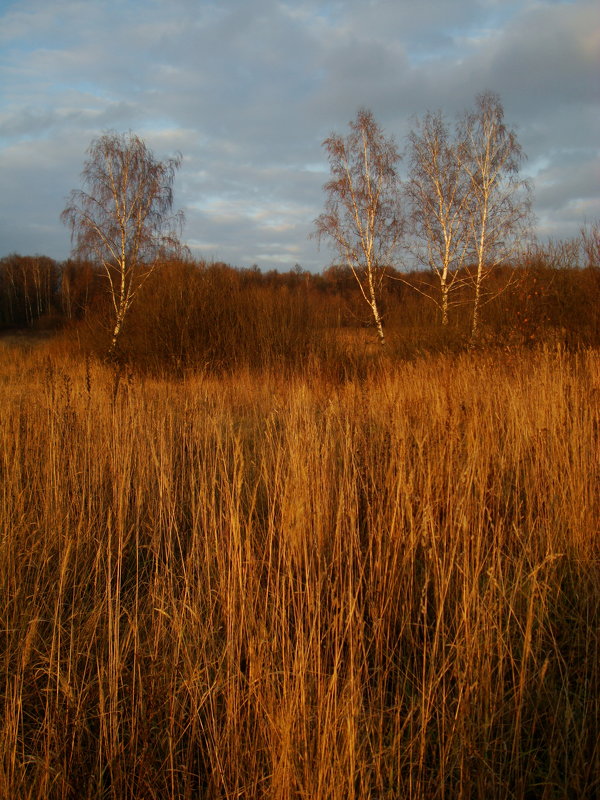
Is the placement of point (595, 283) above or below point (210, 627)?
above

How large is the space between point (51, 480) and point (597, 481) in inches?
131

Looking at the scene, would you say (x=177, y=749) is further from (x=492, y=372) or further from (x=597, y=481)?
(x=492, y=372)

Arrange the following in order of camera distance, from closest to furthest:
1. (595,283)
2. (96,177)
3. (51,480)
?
(51,480) < (595,283) < (96,177)

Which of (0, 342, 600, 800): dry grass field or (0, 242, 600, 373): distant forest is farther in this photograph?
(0, 242, 600, 373): distant forest

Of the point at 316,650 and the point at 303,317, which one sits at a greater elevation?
the point at 303,317

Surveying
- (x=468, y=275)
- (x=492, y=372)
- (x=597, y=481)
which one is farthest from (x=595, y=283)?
(x=597, y=481)

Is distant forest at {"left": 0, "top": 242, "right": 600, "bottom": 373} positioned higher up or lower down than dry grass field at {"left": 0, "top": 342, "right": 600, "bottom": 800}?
higher up

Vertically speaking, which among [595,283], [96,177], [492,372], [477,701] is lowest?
[477,701]

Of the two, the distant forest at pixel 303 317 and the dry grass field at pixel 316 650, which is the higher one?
the distant forest at pixel 303 317

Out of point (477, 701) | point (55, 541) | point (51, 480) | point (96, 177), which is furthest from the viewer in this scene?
point (96, 177)

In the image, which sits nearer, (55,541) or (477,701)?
(477,701)

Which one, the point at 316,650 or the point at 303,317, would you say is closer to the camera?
the point at 316,650

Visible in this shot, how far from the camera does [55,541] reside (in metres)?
2.71

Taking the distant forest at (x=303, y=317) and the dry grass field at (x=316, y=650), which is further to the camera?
the distant forest at (x=303, y=317)
